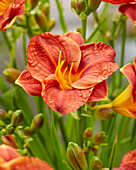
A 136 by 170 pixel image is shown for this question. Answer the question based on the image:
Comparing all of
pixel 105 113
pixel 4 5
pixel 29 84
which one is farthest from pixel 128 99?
pixel 4 5

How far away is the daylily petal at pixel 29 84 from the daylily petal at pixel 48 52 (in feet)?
0.04

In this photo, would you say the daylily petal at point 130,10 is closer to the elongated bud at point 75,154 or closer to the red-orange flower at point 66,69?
the red-orange flower at point 66,69

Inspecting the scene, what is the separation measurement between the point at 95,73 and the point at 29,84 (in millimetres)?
94

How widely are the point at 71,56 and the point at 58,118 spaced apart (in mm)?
145

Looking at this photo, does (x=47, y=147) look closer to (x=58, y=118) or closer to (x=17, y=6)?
(x=58, y=118)

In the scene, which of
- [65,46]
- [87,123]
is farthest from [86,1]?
[87,123]

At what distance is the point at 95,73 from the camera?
352 millimetres

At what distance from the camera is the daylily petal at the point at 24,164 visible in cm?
23

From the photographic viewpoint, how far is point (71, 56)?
0.38 meters

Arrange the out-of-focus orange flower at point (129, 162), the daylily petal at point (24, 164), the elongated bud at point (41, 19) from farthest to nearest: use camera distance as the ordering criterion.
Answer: the elongated bud at point (41, 19) < the out-of-focus orange flower at point (129, 162) < the daylily petal at point (24, 164)

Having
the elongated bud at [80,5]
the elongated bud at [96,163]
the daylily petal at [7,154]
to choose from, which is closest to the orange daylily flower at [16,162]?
the daylily petal at [7,154]

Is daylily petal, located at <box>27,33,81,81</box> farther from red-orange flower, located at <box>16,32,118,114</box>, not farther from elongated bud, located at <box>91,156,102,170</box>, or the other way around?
elongated bud, located at <box>91,156,102,170</box>

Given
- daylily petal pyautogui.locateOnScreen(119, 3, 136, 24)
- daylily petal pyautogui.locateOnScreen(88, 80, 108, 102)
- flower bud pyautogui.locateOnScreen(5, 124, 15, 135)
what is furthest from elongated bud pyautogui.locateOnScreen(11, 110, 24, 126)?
daylily petal pyautogui.locateOnScreen(119, 3, 136, 24)

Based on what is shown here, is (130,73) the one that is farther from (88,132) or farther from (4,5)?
(4,5)
